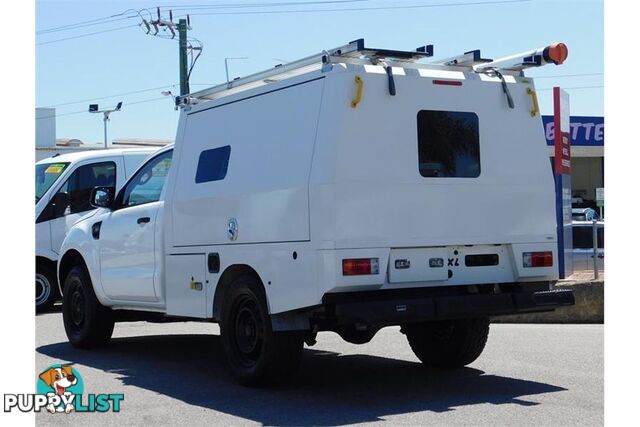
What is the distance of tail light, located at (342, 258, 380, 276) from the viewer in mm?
7473

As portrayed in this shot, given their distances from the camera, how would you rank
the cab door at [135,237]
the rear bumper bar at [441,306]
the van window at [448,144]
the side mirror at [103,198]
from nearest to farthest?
the rear bumper bar at [441,306]
the van window at [448,144]
the cab door at [135,237]
the side mirror at [103,198]

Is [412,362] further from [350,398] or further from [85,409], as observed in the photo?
[85,409]

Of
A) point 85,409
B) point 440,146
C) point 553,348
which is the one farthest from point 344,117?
point 553,348

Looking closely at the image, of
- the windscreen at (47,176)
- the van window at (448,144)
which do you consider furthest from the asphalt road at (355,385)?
the windscreen at (47,176)

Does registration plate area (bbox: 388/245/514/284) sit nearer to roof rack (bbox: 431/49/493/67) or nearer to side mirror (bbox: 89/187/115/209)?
roof rack (bbox: 431/49/493/67)

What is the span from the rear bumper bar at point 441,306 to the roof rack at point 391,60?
188 cm

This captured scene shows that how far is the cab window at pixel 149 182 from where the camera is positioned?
33.9 ft

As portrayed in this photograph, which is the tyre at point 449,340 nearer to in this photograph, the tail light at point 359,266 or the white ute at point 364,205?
the white ute at point 364,205

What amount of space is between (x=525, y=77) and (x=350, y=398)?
3.18 meters

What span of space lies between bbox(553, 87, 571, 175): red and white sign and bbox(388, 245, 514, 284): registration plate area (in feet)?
28.5

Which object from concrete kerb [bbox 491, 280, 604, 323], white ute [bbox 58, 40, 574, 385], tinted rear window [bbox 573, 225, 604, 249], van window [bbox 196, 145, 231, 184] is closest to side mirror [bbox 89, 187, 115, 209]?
white ute [bbox 58, 40, 574, 385]

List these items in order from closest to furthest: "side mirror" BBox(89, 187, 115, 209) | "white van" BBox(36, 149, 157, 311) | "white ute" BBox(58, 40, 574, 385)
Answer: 1. "white ute" BBox(58, 40, 574, 385)
2. "side mirror" BBox(89, 187, 115, 209)
3. "white van" BBox(36, 149, 157, 311)

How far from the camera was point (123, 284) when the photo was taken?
34.1 feet

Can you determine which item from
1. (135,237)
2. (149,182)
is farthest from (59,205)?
(135,237)
